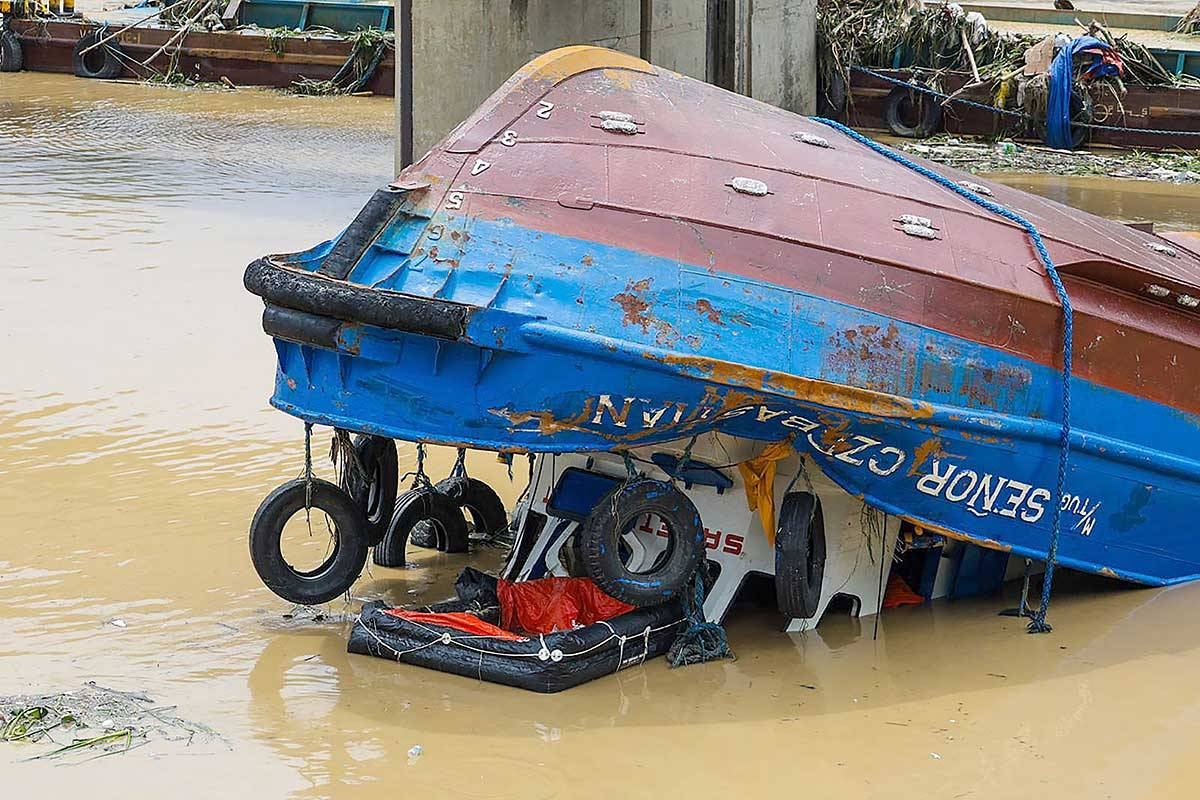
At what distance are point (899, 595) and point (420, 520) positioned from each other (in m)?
1.96

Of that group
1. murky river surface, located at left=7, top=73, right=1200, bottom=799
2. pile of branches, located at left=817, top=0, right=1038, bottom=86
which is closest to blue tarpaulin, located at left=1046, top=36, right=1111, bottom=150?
pile of branches, located at left=817, top=0, right=1038, bottom=86

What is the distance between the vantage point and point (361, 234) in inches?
215

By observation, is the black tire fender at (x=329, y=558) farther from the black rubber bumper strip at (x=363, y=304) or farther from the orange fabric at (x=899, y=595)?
the orange fabric at (x=899, y=595)

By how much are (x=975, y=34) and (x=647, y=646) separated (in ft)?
53.6

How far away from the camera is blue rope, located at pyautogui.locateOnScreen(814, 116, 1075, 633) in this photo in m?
5.76

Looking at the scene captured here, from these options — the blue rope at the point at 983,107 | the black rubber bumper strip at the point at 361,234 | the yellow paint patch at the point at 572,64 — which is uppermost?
the yellow paint patch at the point at 572,64

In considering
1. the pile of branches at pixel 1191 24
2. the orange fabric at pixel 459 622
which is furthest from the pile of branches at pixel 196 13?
the orange fabric at pixel 459 622

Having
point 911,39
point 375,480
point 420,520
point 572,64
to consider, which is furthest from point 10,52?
point 572,64

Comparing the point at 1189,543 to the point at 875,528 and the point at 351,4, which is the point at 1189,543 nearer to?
the point at 875,528

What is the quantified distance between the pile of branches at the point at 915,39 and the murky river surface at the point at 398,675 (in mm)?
12988

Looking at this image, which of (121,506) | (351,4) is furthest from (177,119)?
(121,506)

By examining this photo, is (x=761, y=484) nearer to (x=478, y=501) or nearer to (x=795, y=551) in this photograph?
(x=795, y=551)

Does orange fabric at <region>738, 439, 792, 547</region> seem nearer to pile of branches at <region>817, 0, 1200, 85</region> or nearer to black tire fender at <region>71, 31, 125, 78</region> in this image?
pile of branches at <region>817, 0, 1200, 85</region>

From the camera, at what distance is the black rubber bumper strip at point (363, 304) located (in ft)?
16.6
